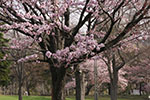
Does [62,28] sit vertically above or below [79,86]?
above

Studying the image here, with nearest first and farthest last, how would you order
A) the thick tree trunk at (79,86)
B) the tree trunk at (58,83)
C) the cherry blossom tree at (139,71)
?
the tree trunk at (58,83) < the thick tree trunk at (79,86) < the cherry blossom tree at (139,71)

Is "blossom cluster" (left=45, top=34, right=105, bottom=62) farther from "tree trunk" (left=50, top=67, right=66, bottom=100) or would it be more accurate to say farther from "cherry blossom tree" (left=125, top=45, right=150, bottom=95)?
"cherry blossom tree" (left=125, top=45, right=150, bottom=95)

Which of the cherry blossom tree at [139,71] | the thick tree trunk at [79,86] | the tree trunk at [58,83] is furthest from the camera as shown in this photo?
the cherry blossom tree at [139,71]

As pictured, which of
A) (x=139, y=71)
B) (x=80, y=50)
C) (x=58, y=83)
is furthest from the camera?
(x=139, y=71)

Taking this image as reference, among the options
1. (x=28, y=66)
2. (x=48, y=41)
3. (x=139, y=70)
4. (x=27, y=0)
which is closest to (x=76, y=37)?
(x=48, y=41)

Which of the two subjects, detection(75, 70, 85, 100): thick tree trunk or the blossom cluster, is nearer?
the blossom cluster

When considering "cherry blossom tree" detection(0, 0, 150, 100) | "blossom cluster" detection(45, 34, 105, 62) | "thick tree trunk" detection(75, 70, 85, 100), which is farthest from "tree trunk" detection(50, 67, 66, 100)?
"thick tree trunk" detection(75, 70, 85, 100)

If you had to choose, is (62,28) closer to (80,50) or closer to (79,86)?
(80,50)

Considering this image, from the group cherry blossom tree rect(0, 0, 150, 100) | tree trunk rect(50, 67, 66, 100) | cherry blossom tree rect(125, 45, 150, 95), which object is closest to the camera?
cherry blossom tree rect(0, 0, 150, 100)

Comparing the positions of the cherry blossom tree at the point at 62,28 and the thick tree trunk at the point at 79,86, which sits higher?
the cherry blossom tree at the point at 62,28

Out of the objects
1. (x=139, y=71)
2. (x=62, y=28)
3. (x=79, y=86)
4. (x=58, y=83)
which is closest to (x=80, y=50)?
(x=62, y=28)

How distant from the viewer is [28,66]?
135 ft

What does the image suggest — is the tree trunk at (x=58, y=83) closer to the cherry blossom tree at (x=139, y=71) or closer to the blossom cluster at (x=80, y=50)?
the blossom cluster at (x=80, y=50)

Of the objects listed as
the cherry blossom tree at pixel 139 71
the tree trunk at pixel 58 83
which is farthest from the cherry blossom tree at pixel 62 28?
the cherry blossom tree at pixel 139 71
